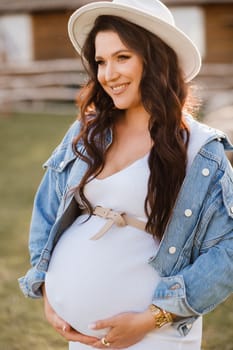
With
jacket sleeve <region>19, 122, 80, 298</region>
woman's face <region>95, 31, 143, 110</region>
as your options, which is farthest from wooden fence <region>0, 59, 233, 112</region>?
woman's face <region>95, 31, 143, 110</region>

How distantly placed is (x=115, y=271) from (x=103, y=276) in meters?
0.05

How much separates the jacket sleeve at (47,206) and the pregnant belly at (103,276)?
0.20 metres

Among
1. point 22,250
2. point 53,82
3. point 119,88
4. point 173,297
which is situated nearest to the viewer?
point 173,297

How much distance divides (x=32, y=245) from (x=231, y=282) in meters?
0.80

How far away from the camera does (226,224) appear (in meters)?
2.68

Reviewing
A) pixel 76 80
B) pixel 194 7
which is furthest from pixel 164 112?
pixel 194 7

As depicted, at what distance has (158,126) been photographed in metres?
2.77

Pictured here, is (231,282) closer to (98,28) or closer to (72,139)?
(72,139)

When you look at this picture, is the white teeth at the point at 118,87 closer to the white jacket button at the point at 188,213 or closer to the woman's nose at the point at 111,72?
the woman's nose at the point at 111,72

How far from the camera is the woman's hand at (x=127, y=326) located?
2.65 meters

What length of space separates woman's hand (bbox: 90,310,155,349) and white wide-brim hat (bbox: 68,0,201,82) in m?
0.89

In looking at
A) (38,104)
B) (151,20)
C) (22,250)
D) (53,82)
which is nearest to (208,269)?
Answer: (151,20)

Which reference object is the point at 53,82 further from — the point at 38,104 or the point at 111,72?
the point at 111,72

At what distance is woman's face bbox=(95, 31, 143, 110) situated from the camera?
2721mm
